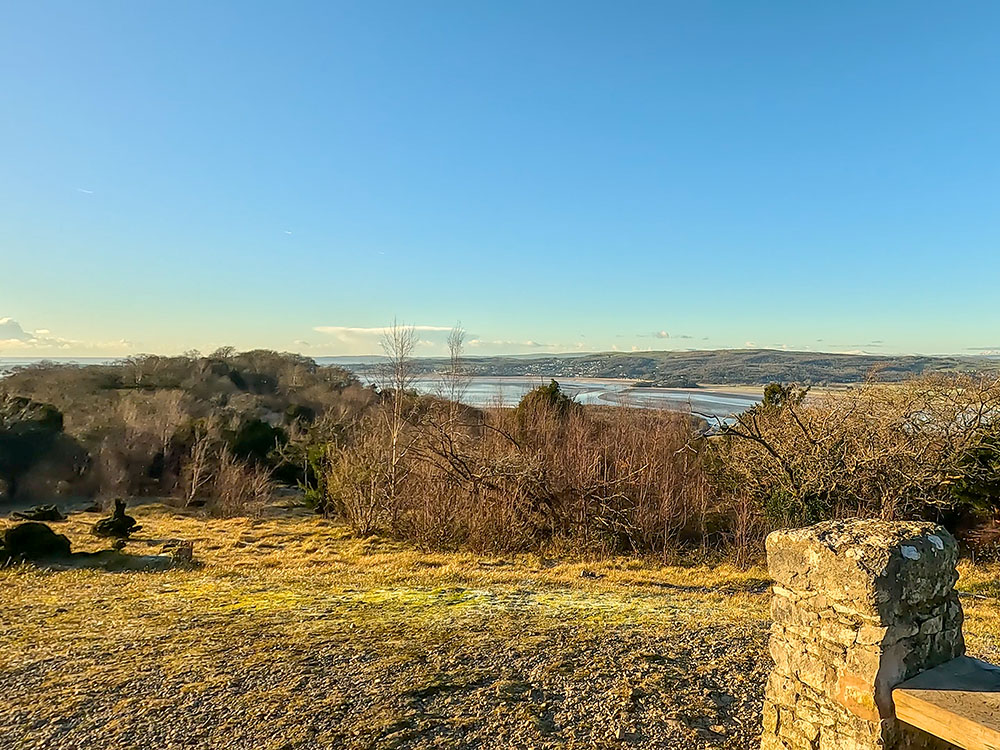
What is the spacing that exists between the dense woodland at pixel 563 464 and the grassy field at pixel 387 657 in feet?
6.95

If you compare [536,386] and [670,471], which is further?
[536,386]

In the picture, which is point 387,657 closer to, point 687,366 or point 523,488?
point 523,488

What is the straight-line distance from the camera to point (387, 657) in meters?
6.45

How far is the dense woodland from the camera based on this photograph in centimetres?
1127

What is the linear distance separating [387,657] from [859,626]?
15.7 ft

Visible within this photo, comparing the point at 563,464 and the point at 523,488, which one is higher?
the point at 563,464

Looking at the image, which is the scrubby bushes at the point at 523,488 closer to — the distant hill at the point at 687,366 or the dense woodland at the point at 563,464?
the dense woodland at the point at 563,464

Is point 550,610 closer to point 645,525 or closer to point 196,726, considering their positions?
point 196,726

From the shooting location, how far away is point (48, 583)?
34.0ft

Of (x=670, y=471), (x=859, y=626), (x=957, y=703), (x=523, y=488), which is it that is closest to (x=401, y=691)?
(x=859, y=626)

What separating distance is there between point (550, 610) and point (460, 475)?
679cm

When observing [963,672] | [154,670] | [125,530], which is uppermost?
Result: [963,672]

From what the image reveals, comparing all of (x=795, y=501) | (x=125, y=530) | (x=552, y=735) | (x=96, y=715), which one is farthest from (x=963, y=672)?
(x=125, y=530)

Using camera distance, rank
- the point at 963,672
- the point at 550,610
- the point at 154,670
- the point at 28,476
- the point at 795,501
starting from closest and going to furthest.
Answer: the point at 963,672 < the point at 154,670 < the point at 550,610 < the point at 795,501 < the point at 28,476
